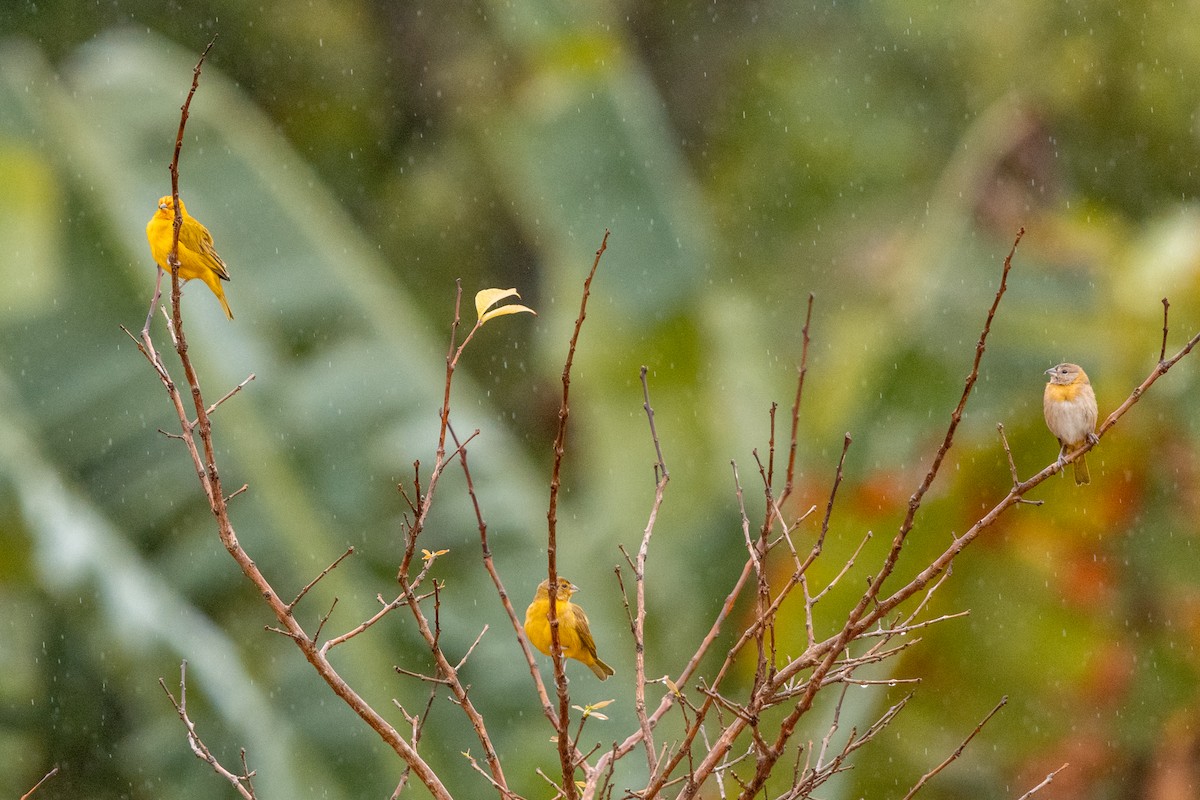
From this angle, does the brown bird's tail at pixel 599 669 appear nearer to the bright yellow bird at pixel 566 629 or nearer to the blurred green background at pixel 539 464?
the bright yellow bird at pixel 566 629

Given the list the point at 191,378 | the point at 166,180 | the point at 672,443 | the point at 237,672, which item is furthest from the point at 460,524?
the point at 191,378

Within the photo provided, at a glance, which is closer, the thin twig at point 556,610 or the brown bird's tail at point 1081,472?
the thin twig at point 556,610

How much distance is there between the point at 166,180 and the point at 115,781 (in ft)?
9.04

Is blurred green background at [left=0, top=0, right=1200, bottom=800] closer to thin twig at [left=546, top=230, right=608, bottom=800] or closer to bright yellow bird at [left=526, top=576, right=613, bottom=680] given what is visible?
bright yellow bird at [left=526, top=576, right=613, bottom=680]

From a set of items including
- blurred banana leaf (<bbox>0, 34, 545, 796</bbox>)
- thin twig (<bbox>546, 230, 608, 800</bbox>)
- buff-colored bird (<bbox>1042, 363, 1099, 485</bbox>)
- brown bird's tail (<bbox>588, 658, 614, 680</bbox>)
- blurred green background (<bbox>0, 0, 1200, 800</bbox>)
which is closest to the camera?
thin twig (<bbox>546, 230, 608, 800</bbox>)

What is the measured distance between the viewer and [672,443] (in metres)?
4.52

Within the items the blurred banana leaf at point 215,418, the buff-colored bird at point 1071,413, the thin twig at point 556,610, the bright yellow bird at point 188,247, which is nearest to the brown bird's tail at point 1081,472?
the buff-colored bird at point 1071,413

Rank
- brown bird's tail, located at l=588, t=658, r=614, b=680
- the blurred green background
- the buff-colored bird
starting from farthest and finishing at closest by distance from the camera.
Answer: the blurred green background, brown bird's tail, located at l=588, t=658, r=614, b=680, the buff-colored bird

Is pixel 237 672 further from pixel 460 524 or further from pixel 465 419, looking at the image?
pixel 465 419

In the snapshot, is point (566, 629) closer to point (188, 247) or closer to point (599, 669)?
point (599, 669)

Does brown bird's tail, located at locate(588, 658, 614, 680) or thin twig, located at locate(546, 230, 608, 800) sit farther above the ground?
thin twig, located at locate(546, 230, 608, 800)

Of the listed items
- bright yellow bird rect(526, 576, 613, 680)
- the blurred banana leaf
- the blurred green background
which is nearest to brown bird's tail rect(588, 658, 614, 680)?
bright yellow bird rect(526, 576, 613, 680)

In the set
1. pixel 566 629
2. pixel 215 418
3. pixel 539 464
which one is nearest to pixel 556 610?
pixel 566 629

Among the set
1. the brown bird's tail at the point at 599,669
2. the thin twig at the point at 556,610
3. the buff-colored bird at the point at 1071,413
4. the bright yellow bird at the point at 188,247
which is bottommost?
the brown bird's tail at the point at 599,669
